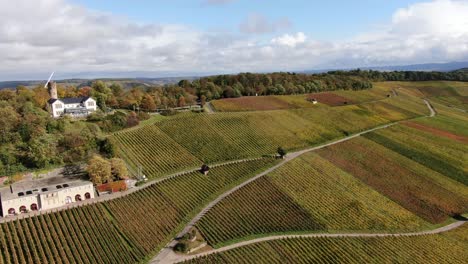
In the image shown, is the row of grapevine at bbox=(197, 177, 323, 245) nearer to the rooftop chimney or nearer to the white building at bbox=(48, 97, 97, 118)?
the white building at bbox=(48, 97, 97, 118)

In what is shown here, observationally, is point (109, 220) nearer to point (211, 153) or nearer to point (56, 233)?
point (56, 233)

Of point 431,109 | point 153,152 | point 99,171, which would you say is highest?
point 431,109

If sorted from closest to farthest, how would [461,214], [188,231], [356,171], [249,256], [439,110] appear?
[249,256] < [188,231] < [461,214] < [356,171] < [439,110]

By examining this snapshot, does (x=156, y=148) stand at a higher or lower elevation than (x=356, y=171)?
higher

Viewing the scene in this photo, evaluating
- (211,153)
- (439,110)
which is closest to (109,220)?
(211,153)

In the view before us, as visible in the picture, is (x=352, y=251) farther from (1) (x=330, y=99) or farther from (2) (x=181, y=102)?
(1) (x=330, y=99)

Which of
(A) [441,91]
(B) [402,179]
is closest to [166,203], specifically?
(B) [402,179]

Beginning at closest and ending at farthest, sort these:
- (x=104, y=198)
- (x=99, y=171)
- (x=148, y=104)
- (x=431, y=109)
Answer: (x=104, y=198)
(x=99, y=171)
(x=148, y=104)
(x=431, y=109)

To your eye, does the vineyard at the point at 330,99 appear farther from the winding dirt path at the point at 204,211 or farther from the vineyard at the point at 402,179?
the vineyard at the point at 402,179
